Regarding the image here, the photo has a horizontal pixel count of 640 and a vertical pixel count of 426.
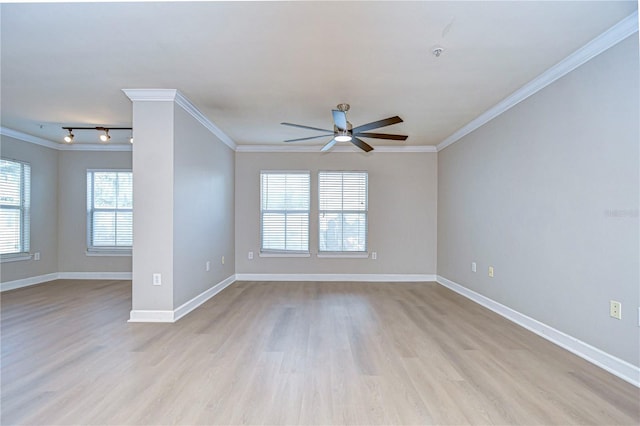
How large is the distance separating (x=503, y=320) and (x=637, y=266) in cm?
162

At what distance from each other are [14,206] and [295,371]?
228 inches

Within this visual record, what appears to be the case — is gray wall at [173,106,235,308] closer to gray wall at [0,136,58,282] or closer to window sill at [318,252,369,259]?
window sill at [318,252,369,259]

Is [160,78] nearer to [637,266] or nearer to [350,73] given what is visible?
[350,73]

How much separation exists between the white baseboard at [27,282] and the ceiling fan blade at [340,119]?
5.84m

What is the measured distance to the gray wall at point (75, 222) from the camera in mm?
5855

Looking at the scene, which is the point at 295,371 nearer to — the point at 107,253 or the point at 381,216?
the point at 381,216

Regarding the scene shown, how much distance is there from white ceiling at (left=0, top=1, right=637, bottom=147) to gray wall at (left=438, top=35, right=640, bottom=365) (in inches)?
Answer: 15.2

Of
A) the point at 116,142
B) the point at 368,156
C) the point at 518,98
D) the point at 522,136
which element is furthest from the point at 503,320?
the point at 116,142

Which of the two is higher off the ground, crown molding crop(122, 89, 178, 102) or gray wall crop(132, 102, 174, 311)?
crown molding crop(122, 89, 178, 102)

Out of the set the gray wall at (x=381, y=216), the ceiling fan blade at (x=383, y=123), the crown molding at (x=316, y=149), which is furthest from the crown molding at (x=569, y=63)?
the gray wall at (x=381, y=216)

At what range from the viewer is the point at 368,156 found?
5.91 metres

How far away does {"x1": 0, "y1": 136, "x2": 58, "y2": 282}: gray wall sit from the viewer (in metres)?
5.15

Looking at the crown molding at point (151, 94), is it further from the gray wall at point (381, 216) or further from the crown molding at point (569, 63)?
the crown molding at point (569, 63)

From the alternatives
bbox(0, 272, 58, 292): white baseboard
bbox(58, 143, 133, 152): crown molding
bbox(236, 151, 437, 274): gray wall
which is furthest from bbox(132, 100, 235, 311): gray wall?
bbox(0, 272, 58, 292): white baseboard
